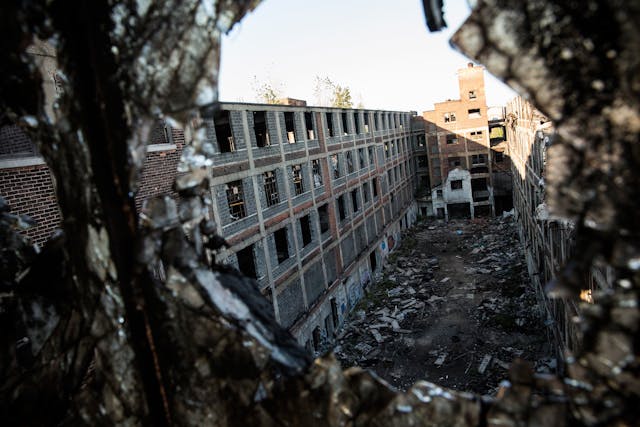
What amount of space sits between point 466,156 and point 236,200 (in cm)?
2878

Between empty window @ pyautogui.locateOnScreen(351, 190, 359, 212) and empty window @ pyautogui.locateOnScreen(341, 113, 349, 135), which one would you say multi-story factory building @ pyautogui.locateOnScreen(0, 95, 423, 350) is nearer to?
empty window @ pyautogui.locateOnScreen(351, 190, 359, 212)

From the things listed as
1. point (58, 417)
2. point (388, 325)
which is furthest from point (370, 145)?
point (58, 417)

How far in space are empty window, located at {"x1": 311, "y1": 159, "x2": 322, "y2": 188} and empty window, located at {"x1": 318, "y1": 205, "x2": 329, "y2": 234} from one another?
1221mm

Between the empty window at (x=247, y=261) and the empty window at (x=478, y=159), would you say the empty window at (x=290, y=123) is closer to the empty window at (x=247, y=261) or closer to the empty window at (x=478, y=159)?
the empty window at (x=247, y=261)

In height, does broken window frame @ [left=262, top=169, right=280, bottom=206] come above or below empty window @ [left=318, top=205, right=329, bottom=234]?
above

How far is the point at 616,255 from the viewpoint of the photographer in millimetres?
1388

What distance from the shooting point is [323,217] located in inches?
807

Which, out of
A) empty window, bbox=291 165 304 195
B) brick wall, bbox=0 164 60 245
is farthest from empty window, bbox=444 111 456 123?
brick wall, bbox=0 164 60 245

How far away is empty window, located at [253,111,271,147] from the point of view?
16.0 metres

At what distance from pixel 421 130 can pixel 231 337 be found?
1741 inches

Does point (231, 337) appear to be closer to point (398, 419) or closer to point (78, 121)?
point (398, 419)

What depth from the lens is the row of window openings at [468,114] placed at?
36375 mm

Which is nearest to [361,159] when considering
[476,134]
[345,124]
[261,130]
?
[345,124]

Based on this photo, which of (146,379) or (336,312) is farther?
(336,312)
